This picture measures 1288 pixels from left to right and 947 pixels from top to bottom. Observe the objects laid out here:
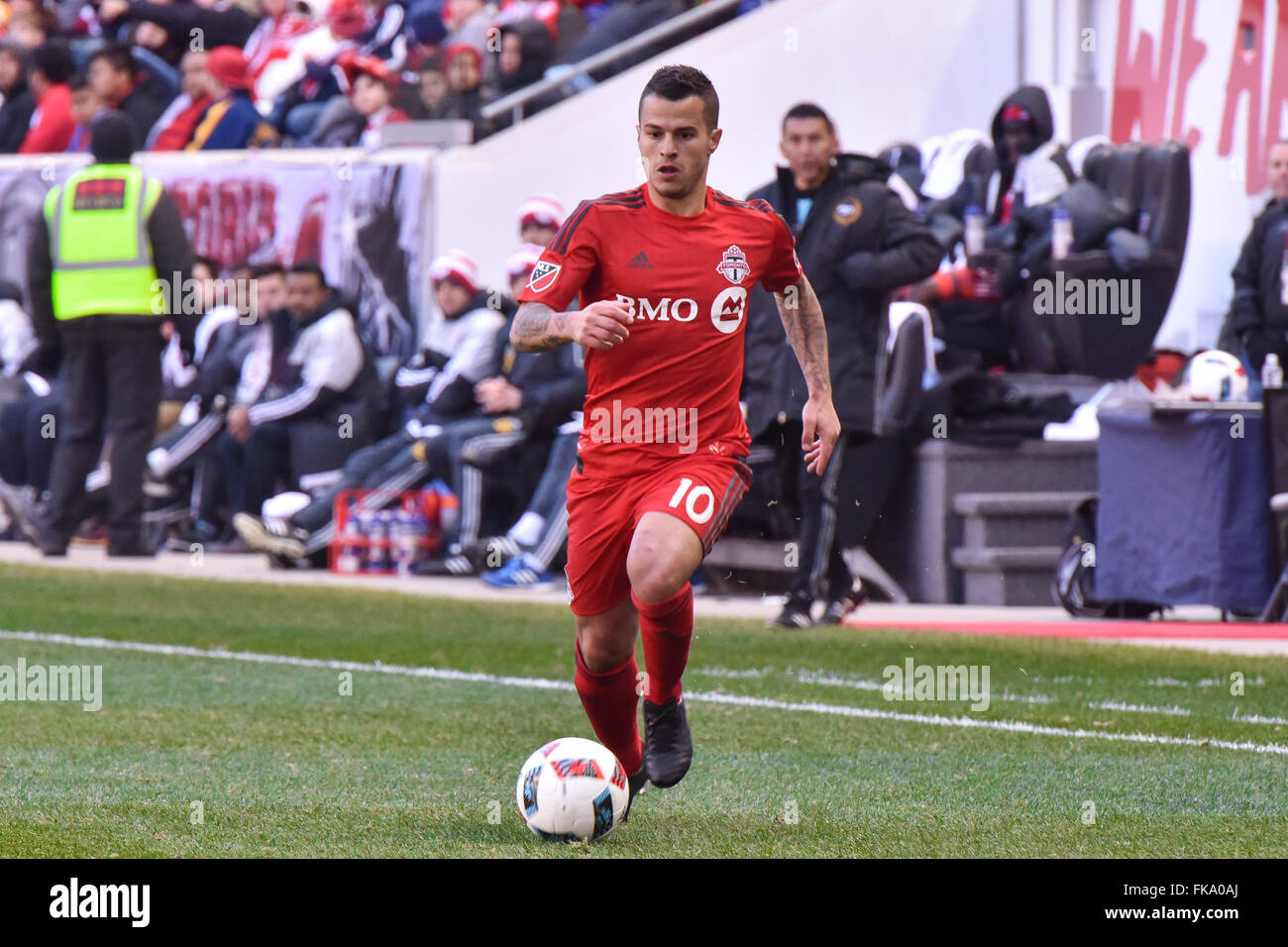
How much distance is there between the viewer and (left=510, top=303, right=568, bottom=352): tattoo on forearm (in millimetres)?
5863

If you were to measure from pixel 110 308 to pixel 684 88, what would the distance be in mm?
9497

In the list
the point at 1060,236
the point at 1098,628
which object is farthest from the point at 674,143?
the point at 1060,236

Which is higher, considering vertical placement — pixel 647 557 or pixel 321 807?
pixel 647 557

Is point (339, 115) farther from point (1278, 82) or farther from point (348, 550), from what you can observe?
point (1278, 82)

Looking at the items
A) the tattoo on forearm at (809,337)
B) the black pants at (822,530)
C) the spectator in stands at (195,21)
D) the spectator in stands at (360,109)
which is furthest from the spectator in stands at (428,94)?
the tattoo on forearm at (809,337)

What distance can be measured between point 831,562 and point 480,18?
9699mm

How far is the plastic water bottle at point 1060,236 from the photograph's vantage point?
45.3 feet

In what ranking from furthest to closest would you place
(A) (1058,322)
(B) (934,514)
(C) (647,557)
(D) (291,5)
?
(D) (291,5) < (A) (1058,322) < (B) (934,514) < (C) (647,557)

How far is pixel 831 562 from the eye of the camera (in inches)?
437

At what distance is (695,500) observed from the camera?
19.7 feet

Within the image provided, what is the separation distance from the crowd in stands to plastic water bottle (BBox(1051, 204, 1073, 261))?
4794 mm

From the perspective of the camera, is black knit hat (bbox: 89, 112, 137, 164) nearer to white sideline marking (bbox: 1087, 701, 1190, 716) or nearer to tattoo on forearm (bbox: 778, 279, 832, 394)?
white sideline marking (bbox: 1087, 701, 1190, 716)

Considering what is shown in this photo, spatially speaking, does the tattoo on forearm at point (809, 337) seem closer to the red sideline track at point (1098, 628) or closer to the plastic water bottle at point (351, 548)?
the red sideline track at point (1098, 628)
